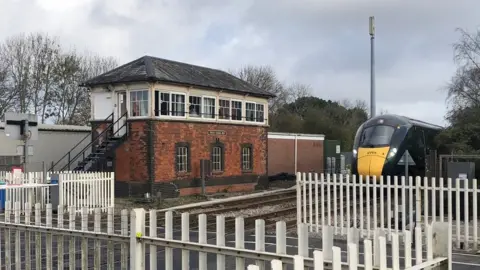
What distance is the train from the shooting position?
1956cm

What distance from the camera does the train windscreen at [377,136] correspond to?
20.0m

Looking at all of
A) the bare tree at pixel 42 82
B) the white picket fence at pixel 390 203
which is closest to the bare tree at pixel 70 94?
the bare tree at pixel 42 82

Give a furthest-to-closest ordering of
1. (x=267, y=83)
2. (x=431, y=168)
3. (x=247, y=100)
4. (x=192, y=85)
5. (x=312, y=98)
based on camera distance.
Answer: (x=312, y=98) → (x=267, y=83) → (x=247, y=100) → (x=192, y=85) → (x=431, y=168)

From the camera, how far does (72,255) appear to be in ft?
17.2

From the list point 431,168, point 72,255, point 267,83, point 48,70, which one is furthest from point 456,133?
point 267,83

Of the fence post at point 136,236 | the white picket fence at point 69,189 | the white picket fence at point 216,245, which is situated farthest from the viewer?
the white picket fence at point 69,189

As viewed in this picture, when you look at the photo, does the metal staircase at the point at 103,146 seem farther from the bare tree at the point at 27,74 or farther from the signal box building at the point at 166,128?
the bare tree at the point at 27,74

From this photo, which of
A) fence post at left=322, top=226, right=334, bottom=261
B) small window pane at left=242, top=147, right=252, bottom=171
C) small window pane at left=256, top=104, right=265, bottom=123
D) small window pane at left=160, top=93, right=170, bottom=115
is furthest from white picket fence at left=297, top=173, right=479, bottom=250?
small window pane at left=256, top=104, right=265, bottom=123

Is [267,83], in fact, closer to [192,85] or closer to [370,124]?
[192,85]

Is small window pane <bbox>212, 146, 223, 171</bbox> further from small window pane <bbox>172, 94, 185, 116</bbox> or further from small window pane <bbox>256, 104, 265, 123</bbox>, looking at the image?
small window pane <bbox>256, 104, 265, 123</bbox>

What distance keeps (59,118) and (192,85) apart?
25.4 metres

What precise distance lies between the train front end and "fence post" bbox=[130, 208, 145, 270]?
15.7m

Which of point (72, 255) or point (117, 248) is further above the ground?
point (72, 255)

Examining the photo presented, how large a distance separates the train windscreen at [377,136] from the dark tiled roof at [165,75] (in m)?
10.3
